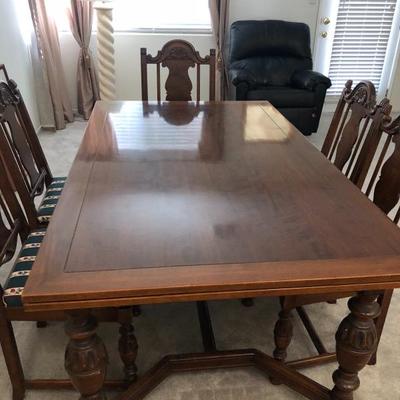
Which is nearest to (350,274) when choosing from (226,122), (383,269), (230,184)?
(383,269)

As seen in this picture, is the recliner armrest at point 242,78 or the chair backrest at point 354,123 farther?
the recliner armrest at point 242,78

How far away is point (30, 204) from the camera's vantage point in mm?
1549

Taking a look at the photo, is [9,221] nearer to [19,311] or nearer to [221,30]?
[19,311]

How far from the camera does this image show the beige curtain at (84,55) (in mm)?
3877

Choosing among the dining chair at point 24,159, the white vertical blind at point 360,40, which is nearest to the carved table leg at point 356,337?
the dining chair at point 24,159

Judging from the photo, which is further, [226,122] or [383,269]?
[226,122]

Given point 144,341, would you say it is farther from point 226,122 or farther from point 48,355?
point 226,122

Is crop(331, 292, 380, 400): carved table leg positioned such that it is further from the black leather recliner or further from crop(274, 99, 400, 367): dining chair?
the black leather recliner

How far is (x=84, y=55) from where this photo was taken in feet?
13.4

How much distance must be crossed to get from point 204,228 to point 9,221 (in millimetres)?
790

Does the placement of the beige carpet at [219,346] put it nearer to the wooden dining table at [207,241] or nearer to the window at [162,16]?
the wooden dining table at [207,241]

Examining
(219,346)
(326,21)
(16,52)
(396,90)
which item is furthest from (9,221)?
(396,90)

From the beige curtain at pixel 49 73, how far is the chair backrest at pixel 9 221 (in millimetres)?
2747

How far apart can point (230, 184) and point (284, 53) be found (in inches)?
133
